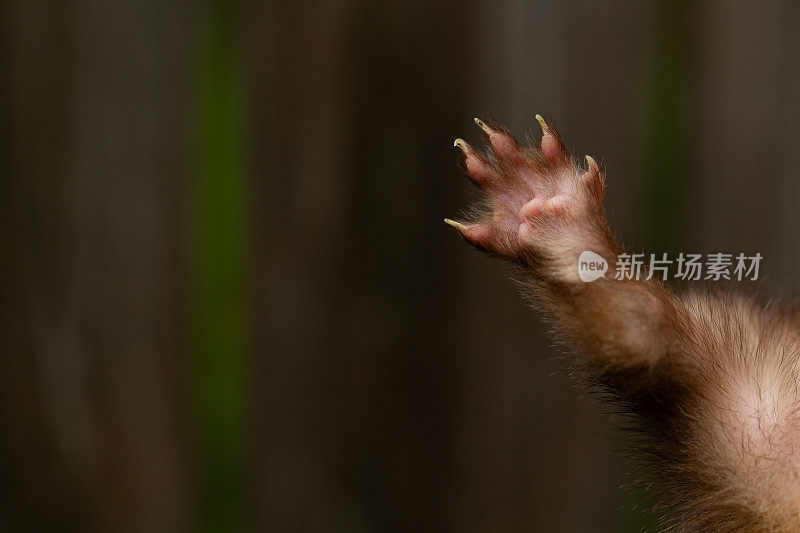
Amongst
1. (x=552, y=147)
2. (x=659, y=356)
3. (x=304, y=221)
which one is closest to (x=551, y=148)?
(x=552, y=147)

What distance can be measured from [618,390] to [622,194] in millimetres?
739

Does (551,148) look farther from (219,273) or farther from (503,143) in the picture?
(219,273)

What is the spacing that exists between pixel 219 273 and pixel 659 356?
3.25 feet

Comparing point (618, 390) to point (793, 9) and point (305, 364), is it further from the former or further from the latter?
point (793, 9)

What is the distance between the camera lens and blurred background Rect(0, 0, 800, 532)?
5.68ft

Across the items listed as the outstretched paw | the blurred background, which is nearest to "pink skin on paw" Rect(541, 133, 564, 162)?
the outstretched paw

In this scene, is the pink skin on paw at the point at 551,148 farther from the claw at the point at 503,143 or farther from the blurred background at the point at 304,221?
the blurred background at the point at 304,221

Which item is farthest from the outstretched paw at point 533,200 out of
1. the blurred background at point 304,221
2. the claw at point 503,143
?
the blurred background at point 304,221

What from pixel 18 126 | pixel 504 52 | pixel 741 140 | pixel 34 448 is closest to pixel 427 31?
pixel 504 52

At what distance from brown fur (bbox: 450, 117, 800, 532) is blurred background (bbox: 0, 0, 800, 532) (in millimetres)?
477

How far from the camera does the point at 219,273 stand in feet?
5.98

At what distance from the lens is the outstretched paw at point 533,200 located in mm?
1161

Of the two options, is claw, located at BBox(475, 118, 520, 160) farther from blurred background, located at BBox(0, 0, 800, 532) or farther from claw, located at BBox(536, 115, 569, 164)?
blurred background, located at BBox(0, 0, 800, 532)

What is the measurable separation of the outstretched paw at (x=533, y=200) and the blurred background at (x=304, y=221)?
0.54 metres
